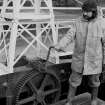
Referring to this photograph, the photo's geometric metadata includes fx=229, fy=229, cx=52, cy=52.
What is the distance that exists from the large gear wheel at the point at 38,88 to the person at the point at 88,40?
0.63m

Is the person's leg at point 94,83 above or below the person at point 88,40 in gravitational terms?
below

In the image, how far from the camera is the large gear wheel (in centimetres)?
372

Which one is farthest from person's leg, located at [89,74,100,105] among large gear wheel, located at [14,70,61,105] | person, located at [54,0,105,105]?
large gear wheel, located at [14,70,61,105]

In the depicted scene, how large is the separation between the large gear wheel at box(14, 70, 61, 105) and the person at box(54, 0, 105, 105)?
2.06 feet

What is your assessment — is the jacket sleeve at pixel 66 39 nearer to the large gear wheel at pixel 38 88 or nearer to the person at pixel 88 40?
the person at pixel 88 40

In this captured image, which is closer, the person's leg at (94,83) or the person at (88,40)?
the person at (88,40)

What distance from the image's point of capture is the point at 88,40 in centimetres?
345

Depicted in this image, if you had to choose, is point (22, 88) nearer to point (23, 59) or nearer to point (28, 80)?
point (28, 80)

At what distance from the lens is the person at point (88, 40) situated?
343cm

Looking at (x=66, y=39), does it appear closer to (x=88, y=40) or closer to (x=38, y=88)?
(x=88, y=40)

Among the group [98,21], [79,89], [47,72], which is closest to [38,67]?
[47,72]

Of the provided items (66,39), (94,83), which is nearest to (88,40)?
(66,39)

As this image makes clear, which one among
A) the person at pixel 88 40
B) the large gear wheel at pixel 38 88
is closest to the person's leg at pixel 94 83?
the person at pixel 88 40

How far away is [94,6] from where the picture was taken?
338 cm
